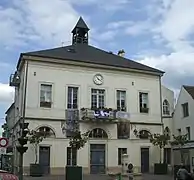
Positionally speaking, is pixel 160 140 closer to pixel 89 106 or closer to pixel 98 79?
pixel 89 106

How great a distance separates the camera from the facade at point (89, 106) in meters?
36.8

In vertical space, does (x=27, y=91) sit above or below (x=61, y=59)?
below

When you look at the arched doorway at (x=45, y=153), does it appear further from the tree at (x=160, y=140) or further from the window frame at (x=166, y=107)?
the window frame at (x=166, y=107)

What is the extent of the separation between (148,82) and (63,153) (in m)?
12.5

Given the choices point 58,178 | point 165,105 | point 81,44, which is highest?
point 81,44

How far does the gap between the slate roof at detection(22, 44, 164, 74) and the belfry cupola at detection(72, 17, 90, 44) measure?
1.20 metres

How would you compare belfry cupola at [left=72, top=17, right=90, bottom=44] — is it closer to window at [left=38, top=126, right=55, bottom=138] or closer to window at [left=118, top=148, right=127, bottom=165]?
window at [left=38, top=126, right=55, bottom=138]

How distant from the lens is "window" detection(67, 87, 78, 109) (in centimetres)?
3825

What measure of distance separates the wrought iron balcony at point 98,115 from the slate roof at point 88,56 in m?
5.11

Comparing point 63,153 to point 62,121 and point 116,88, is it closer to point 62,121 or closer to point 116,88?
point 62,121

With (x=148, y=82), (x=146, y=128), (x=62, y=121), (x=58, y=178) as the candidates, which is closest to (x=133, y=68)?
(x=148, y=82)

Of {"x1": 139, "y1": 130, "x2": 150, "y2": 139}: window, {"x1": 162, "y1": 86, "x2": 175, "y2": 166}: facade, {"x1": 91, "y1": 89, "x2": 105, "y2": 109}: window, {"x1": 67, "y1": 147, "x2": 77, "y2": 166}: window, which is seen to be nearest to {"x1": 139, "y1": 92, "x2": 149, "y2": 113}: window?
{"x1": 139, "y1": 130, "x2": 150, "y2": 139}: window

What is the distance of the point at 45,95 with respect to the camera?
123 ft

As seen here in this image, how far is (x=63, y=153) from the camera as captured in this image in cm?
3672
